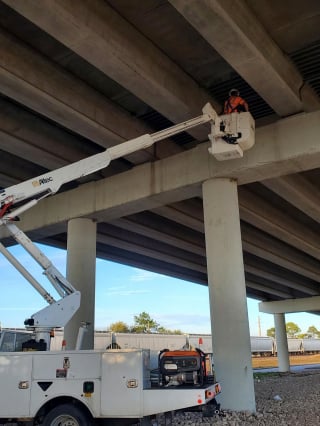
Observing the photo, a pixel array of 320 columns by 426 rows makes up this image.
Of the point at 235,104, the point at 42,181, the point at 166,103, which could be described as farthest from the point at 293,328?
the point at 42,181

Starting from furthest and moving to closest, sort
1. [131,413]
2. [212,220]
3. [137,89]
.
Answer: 1. [212,220]
2. [137,89]
3. [131,413]

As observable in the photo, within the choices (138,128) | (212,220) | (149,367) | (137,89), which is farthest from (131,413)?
(138,128)

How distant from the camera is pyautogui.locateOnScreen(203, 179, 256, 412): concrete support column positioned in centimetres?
1080

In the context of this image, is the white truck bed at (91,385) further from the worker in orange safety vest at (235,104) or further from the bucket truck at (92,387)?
the worker in orange safety vest at (235,104)

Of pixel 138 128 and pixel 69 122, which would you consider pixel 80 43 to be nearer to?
pixel 69 122

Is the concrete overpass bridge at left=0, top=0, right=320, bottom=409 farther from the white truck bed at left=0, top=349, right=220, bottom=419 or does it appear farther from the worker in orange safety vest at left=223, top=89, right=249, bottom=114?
the white truck bed at left=0, top=349, right=220, bottom=419

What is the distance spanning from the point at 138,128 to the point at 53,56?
3.28 meters

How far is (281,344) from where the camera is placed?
139 feet

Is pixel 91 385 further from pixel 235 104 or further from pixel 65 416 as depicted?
pixel 235 104

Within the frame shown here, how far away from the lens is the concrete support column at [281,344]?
133 ft

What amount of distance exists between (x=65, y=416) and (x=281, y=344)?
37841mm

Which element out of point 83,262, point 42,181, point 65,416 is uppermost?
point 42,181

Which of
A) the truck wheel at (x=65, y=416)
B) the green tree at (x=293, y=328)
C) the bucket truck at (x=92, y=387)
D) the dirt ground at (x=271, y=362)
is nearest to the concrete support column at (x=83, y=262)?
the bucket truck at (x=92, y=387)

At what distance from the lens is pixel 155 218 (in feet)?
66.3
